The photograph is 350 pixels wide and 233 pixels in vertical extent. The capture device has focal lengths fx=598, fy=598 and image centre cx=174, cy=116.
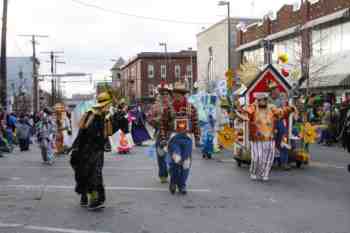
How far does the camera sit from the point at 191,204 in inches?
342

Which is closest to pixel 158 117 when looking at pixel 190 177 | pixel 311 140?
pixel 190 177

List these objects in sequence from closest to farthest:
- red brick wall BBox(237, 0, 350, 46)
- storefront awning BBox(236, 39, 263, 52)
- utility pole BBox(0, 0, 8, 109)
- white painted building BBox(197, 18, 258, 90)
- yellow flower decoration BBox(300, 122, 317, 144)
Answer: yellow flower decoration BBox(300, 122, 317, 144) < utility pole BBox(0, 0, 8, 109) < red brick wall BBox(237, 0, 350, 46) < storefront awning BBox(236, 39, 263, 52) < white painted building BBox(197, 18, 258, 90)

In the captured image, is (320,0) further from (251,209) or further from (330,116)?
(251,209)

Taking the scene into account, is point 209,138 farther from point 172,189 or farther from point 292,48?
point 292,48

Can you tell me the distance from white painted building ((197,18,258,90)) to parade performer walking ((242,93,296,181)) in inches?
1549

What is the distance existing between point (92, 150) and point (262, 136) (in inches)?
156

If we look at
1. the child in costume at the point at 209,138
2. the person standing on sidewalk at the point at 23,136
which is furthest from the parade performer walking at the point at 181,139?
the person standing on sidewalk at the point at 23,136

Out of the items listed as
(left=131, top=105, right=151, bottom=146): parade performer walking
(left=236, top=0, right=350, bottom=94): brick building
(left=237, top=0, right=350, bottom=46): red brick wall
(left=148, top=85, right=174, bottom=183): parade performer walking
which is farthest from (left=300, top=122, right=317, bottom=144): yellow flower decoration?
(left=237, top=0, right=350, bottom=46): red brick wall

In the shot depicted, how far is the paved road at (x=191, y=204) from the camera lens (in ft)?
23.5

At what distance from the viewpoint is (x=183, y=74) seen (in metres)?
89.1

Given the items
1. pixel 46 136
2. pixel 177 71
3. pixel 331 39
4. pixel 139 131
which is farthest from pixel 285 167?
pixel 177 71

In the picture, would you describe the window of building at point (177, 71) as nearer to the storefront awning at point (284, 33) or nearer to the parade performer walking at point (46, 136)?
the storefront awning at point (284, 33)

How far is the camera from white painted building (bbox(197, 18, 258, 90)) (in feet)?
173

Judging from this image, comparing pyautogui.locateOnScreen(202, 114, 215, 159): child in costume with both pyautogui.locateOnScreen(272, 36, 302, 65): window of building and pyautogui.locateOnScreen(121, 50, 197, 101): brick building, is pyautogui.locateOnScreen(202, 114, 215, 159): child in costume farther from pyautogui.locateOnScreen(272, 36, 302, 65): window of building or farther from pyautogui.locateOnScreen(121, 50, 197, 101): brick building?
pyautogui.locateOnScreen(121, 50, 197, 101): brick building
